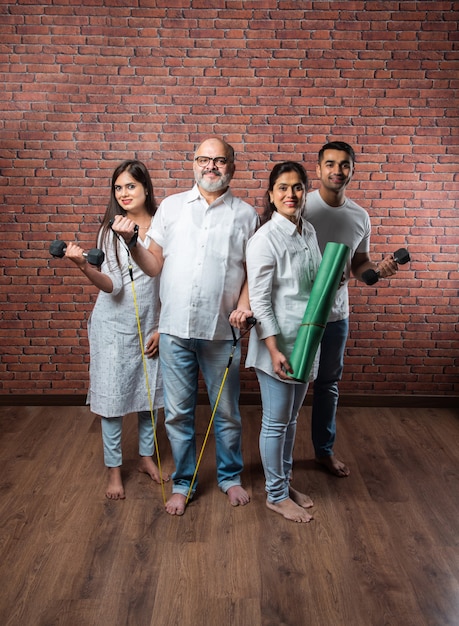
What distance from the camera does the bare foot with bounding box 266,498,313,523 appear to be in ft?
9.21

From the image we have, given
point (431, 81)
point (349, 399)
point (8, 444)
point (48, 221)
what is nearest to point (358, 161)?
point (431, 81)

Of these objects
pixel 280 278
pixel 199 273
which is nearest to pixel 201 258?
pixel 199 273

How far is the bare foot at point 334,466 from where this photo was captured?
3262 millimetres

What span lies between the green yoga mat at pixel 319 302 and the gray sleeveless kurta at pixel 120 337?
2.60 feet

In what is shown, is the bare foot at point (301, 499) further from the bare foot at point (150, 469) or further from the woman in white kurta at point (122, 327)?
the woman in white kurta at point (122, 327)

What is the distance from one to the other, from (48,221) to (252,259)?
200 centimetres

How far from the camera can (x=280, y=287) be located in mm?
2639

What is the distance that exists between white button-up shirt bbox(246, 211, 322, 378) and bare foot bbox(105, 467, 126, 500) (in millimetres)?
948

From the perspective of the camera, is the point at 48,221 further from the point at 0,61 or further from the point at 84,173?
the point at 0,61

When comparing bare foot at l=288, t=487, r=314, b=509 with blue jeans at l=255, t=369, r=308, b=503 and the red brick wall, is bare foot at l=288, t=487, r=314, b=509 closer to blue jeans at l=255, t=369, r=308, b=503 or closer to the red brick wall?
blue jeans at l=255, t=369, r=308, b=503

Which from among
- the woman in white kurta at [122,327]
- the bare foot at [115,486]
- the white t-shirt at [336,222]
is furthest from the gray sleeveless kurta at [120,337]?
the white t-shirt at [336,222]

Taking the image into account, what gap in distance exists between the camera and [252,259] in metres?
2.59

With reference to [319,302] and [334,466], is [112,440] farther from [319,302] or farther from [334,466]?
[319,302]

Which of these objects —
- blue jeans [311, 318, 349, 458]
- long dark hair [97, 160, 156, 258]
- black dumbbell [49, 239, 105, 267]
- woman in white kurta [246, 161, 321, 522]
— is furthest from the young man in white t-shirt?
black dumbbell [49, 239, 105, 267]
